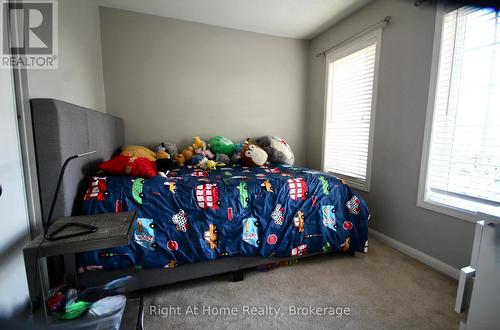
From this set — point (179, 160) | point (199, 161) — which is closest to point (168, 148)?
point (179, 160)

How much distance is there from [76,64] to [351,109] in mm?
2768

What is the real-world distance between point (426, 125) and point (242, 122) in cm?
210

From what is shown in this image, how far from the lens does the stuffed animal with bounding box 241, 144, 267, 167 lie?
2537mm

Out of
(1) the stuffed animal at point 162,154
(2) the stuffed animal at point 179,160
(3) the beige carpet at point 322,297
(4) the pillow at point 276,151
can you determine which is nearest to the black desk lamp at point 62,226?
(3) the beige carpet at point 322,297

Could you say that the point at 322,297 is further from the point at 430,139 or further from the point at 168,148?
the point at 168,148

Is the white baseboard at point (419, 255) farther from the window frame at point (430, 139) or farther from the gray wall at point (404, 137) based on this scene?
the window frame at point (430, 139)

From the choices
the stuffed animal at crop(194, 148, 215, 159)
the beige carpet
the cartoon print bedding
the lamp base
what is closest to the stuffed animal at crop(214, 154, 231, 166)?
the stuffed animal at crop(194, 148, 215, 159)

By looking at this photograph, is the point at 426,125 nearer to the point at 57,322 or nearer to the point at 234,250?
the point at 234,250

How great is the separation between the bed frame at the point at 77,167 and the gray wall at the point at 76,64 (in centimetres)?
15

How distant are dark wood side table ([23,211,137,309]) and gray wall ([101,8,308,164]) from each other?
1.89m

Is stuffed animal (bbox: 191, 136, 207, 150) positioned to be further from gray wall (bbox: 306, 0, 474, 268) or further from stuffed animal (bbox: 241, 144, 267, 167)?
gray wall (bbox: 306, 0, 474, 268)

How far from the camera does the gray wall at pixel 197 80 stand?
263cm

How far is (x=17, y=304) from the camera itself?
107cm

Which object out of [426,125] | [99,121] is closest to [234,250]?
[99,121]
